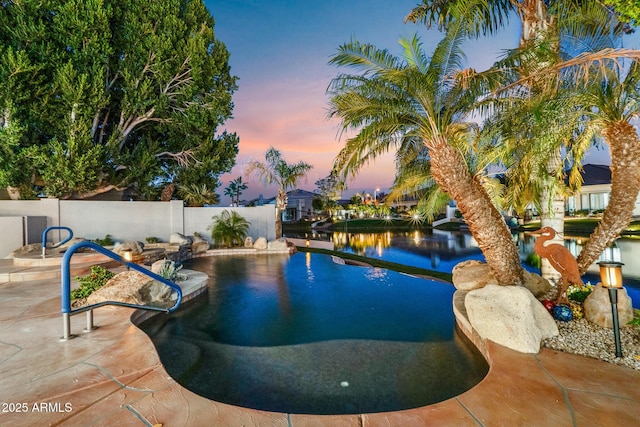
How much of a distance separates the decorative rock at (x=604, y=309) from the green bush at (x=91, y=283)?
8481mm

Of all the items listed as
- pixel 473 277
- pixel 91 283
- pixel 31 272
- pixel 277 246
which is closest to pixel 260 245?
pixel 277 246

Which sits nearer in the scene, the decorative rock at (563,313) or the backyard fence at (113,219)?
the decorative rock at (563,313)

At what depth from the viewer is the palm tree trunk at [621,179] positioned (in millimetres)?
4820

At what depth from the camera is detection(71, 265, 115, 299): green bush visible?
5.36 meters

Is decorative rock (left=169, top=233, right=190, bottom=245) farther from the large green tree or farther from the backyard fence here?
the large green tree

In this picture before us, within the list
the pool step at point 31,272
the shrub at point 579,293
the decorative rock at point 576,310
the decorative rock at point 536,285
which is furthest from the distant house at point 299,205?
the decorative rock at point 576,310

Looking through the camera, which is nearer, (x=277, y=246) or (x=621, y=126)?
(x=621, y=126)

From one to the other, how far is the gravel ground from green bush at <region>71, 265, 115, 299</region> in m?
7.48

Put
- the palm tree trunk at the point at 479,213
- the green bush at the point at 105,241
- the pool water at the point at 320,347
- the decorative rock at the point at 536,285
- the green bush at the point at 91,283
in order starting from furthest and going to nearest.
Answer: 1. the green bush at the point at 105,241
2. the decorative rock at the point at 536,285
3. the green bush at the point at 91,283
4. the palm tree trunk at the point at 479,213
5. the pool water at the point at 320,347

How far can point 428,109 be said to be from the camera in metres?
5.38

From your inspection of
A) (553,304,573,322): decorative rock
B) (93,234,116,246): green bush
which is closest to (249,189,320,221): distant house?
(93,234,116,246): green bush

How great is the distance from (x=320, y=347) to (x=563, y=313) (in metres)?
3.78

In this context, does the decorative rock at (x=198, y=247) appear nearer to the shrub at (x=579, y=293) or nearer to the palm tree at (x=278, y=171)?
the palm tree at (x=278, y=171)

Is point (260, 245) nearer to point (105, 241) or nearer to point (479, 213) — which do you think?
point (105, 241)
